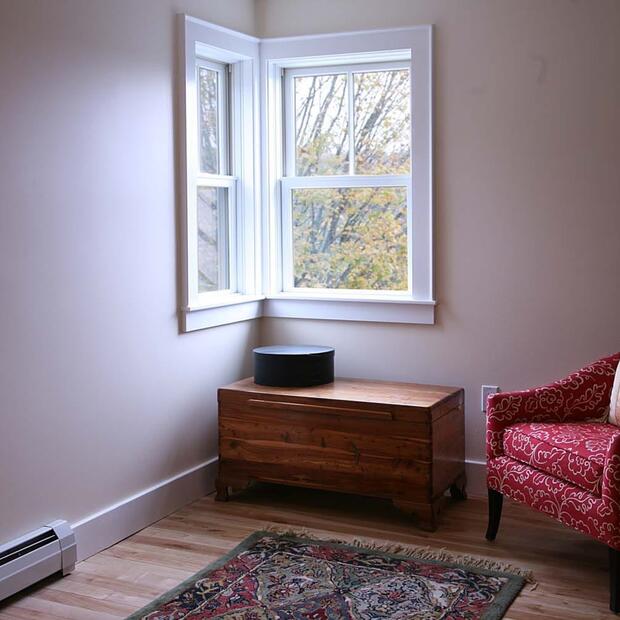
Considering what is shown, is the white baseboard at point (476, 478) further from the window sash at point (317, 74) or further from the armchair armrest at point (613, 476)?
the window sash at point (317, 74)

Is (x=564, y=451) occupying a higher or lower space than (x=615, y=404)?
lower

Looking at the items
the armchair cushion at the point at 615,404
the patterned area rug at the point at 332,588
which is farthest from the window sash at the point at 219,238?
the armchair cushion at the point at 615,404

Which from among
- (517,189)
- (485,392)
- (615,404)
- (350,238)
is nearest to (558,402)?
(615,404)

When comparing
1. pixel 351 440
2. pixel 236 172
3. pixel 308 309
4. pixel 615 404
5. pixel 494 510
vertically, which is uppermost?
pixel 236 172

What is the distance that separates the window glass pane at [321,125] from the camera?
432cm

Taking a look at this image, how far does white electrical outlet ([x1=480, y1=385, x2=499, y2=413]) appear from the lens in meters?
3.99

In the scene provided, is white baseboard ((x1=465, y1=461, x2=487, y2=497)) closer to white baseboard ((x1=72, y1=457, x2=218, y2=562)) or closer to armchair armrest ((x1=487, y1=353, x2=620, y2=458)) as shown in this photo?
armchair armrest ((x1=487, y1=353, x2=620, y2=458))

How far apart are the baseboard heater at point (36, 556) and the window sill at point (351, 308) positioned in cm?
168

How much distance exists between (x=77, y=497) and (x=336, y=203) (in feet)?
6.39

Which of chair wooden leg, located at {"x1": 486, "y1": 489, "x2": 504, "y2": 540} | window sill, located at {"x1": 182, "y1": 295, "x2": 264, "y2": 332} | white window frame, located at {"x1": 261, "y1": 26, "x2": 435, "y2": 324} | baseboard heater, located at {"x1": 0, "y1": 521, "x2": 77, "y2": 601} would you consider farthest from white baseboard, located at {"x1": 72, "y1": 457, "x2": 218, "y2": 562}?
chair wooden leg, located at {"x1": 486, "y1": 489, "x2": 504, "y2": 540}

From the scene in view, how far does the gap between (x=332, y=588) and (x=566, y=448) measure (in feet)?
3.16

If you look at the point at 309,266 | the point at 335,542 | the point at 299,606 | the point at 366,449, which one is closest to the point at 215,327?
the point at 309,266

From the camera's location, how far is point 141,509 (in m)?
3.63

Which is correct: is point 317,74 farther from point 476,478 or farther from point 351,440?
point 476,478
